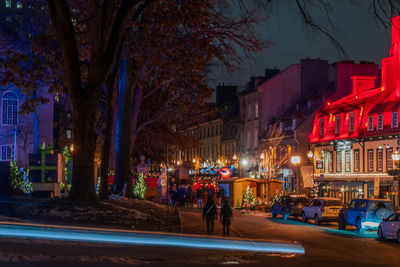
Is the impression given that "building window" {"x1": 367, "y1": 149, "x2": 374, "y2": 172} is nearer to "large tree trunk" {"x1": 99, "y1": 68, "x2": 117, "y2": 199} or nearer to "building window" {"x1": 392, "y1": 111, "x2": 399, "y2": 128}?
"building window" {"x1": 392, "y1": 111, "x2": 399, "y2": 128}

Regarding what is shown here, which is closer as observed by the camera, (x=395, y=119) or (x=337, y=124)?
(x=395, y=119)

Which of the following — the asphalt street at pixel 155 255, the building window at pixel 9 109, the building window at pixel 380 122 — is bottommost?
the asphalt street at pixel 155 255

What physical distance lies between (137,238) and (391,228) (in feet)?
38.2

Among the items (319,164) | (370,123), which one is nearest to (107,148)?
(370,123)

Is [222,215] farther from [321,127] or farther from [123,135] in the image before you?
[321,127]

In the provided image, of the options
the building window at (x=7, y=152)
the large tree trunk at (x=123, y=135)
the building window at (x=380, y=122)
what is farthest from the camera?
the building window at (x=7, y=152)

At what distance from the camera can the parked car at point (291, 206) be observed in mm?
40500

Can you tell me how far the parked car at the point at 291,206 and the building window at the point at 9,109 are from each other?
98.6 ft

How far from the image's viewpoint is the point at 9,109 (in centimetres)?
6131

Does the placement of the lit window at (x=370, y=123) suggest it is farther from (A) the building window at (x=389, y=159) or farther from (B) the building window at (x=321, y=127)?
(B) the building window at (x=321, y=127)

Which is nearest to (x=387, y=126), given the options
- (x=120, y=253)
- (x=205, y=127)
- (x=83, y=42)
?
(x=83, y=42)

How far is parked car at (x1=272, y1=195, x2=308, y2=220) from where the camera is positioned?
133ft

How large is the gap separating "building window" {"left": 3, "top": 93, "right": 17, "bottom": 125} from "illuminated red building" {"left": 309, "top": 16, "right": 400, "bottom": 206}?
90.9 feet

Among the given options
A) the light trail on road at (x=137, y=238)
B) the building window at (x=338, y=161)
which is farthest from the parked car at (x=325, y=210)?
the building window at (x=338, y=161)
